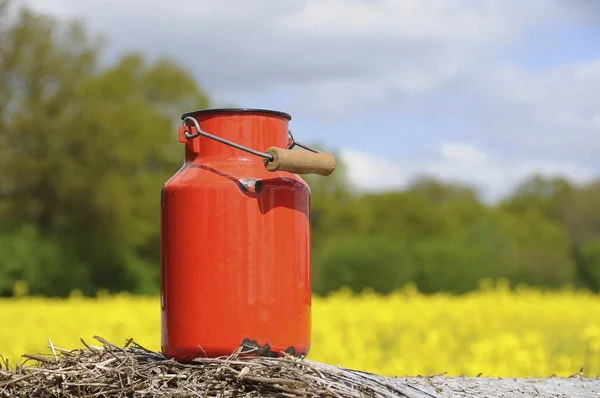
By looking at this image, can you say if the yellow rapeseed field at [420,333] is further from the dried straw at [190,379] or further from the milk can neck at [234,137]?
the milk can neck at [234,137]

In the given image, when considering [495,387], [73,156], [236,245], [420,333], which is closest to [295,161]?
[236,245]

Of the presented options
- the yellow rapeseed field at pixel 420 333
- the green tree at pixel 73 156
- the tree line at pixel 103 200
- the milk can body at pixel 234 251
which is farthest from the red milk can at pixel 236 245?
the green tree at pixel 73 156

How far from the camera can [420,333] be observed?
29.8 ft

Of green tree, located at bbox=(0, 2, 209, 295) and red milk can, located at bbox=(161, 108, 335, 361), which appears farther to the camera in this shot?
green tree, located at bbox=(0, 2, 209, 295)

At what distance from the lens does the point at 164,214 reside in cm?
390

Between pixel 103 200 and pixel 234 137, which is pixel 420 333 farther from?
pixel 103 200

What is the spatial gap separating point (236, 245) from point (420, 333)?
5697 millimetres

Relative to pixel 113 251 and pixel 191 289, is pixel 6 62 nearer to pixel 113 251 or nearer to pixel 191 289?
pixel 113 251

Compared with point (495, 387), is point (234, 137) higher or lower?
higher

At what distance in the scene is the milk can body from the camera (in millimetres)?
3711

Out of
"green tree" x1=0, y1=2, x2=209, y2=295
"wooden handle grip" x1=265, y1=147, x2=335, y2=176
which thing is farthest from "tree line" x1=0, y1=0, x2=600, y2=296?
"wooden handle grip" x1=265, y1=147, x2=335, y2=176

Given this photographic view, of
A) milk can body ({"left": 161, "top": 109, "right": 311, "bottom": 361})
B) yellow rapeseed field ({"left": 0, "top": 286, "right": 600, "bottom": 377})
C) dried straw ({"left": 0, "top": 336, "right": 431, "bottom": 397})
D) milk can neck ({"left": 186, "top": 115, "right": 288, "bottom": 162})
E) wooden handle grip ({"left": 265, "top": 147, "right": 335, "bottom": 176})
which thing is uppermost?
milk can neck ({"left": 186, "top": 115, "right": 288, "bottom": 162})

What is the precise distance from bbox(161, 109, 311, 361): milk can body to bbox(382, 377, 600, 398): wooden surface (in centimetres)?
58

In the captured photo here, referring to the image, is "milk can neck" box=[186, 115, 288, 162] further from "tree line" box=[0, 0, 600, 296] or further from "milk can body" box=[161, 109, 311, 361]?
"tree line" box=[0, 0, 600, 296]
